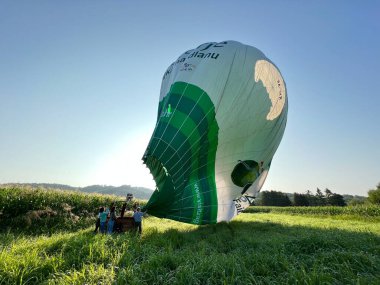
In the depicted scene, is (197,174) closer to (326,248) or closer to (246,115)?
(246,115)

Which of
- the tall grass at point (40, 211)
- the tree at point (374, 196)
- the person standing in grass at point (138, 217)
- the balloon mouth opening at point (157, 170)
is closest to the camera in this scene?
the balloon mouth opening at point (157, 170)

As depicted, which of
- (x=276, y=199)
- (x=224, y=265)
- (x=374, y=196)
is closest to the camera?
(x=224, y=265)

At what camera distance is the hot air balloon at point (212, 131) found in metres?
9.95

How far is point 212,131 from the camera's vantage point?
33.8 ft

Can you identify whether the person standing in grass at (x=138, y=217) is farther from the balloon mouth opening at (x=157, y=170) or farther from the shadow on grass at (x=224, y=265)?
the shadow on grass at (x=224, y=265)

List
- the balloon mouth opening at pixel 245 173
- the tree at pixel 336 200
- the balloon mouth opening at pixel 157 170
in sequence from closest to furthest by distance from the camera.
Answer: the balloon mouth opening at pixel 157 170, the balloon mouth opening at pixel 245 173, the tree at pixel 336 200

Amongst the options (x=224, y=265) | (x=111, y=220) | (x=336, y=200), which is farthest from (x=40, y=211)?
(x=336, y=200)

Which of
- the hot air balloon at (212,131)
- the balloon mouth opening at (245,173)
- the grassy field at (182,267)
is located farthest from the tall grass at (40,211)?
the balloon mouth opening at (245,173)

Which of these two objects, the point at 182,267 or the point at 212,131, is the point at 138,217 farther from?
the point at 182,267

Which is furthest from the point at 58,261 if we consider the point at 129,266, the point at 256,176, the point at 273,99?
the point at 273,99

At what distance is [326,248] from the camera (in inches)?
286

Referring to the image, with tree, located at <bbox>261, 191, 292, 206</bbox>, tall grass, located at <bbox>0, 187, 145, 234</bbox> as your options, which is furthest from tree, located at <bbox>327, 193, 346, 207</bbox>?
tall grass, located at <bbox>0, 187, 145, 234</bbox>

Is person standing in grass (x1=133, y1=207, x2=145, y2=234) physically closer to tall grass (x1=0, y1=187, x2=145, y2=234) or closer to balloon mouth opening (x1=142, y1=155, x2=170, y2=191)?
balloon mouth opening (x1=142, y1=155, x2=170, y2=191)

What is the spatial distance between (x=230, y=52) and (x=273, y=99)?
8.56 ft
